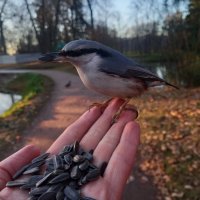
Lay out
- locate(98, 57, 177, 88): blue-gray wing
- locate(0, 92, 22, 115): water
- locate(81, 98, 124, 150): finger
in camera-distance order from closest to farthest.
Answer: locate(98, 57, 177, 88): blue-gray wing
locate(81, 98, 124, 150): finger
locate(0, 92, 22, 115): water

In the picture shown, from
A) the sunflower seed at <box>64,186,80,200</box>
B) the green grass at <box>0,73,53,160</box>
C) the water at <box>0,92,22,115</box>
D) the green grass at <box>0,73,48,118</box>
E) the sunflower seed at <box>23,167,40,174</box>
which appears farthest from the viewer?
the green grass at <box>0,73,48,118</box>

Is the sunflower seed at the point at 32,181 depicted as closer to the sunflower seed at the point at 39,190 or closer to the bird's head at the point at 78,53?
the sunflower seed at the point at 39,190

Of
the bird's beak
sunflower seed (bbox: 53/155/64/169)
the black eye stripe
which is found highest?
the black eye stripe

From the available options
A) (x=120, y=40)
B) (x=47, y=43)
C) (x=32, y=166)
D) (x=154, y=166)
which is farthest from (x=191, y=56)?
(x=47, y=43)

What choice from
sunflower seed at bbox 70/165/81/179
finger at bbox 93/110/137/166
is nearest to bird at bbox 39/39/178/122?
finger at bbox 93/110/137/166

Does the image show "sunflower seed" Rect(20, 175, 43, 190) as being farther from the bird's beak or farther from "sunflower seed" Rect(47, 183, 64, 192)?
the bird's beak

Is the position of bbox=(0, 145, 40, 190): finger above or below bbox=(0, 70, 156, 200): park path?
above

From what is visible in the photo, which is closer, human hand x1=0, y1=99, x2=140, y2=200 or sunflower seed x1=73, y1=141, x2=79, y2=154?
human hand x1=0, y1=99, x2=140, y2=200

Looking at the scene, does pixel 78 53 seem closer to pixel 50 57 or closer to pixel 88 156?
pixel 50 57
